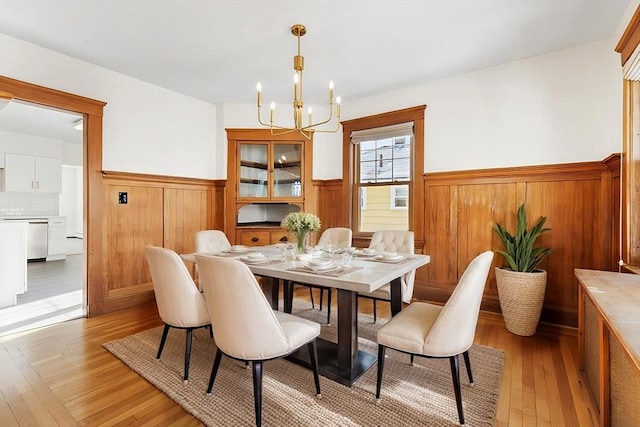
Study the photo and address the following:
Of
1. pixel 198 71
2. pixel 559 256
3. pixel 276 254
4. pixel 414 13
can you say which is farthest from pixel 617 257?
pixel 198 71

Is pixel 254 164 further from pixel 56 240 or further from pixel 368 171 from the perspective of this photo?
pixel 56 240

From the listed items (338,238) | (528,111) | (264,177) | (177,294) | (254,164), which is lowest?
(177,294)

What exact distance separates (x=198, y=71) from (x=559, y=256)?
4.08m

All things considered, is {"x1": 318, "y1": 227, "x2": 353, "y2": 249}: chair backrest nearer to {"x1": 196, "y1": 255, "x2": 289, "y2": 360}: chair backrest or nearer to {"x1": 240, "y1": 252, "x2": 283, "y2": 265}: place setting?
{"x1": 240, "y1": 252, "x2": 283, "y2": 265}: place setting

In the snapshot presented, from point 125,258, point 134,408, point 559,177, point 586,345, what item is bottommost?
point 134,408

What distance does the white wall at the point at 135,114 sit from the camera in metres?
2.79

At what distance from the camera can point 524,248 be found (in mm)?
2768

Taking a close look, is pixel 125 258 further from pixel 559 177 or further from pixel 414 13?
pixel 559 177

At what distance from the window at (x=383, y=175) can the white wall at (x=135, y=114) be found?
210 centimetres

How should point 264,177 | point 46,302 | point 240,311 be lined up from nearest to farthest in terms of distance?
point 240,311 → point 46,302 → point 264,177

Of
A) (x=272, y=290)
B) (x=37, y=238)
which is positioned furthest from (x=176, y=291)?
(x=37, y=238)

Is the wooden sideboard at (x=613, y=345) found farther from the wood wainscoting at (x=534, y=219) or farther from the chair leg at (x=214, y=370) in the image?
the chair leg at (x=214, y=370)

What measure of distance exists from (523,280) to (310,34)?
275 cm

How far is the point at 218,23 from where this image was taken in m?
2.44
